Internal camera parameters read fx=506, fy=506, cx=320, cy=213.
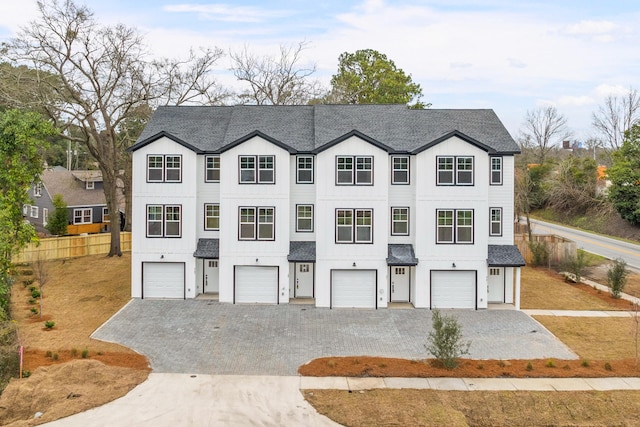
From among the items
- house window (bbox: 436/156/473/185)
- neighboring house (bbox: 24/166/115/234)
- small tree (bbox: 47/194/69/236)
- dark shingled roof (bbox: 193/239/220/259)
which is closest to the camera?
house window (bbox: 436/156/473/185)

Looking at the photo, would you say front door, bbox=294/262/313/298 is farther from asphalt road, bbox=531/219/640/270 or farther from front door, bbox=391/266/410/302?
asphalt road, bbox=531/219/640/270

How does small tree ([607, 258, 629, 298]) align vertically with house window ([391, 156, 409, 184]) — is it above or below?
below

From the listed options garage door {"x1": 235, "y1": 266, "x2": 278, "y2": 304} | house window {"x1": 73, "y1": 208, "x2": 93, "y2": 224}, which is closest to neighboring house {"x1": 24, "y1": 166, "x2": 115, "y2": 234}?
house window {"x1": 73, "y1": 208, "x2": 93, "y2": 224}

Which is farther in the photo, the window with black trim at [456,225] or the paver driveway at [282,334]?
the window with black trim at [456,225]

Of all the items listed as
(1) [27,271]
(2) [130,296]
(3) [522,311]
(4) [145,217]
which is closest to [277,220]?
(4) [145,217]

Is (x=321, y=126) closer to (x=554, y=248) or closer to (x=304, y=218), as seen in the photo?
(x=304, y=218)

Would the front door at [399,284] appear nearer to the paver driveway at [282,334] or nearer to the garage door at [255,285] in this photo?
the paver driveway at [282,334]

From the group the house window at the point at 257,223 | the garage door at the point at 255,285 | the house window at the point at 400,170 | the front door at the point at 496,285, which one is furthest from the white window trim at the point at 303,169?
the front door at the point at 496,285

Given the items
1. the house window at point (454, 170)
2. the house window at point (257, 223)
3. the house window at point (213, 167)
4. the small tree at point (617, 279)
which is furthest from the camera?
the house window at point (213, 167)
